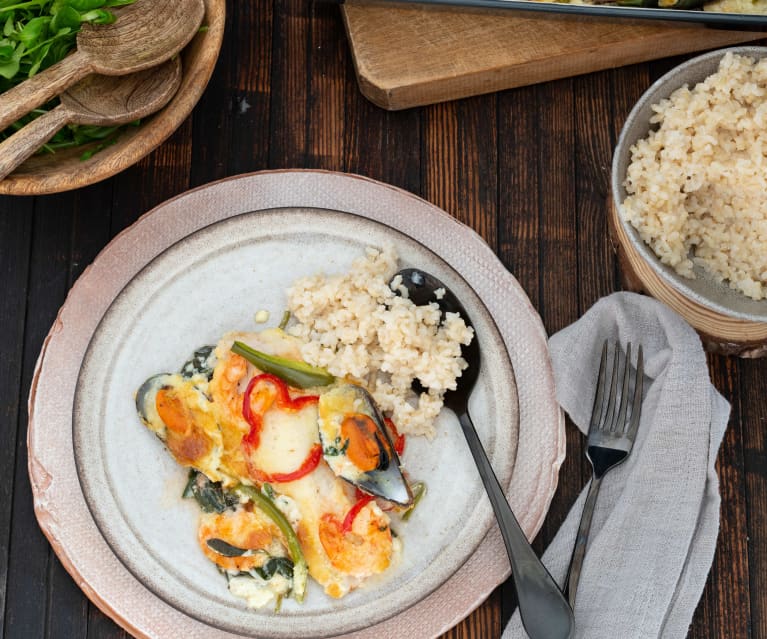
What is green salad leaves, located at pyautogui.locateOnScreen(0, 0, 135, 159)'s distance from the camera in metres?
1.90

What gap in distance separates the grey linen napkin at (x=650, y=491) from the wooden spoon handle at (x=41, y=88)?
132cm

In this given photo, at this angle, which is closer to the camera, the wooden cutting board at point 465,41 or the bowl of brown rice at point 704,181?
the bowl of brown rice at point 704,181

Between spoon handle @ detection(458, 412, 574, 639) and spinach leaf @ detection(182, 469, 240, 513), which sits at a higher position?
spinach leaf @ detection(182, 469, 240, 513)

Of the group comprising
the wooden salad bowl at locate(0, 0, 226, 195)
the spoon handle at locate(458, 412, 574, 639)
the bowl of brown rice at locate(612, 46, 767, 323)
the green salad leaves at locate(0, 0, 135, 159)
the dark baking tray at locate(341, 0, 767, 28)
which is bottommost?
the spoon handle at locate(458, 412, 574, 639)

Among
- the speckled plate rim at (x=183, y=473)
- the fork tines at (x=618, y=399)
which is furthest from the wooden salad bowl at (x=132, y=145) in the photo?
the fork tines at (x=618, y=399)

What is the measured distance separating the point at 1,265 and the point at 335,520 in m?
1.13

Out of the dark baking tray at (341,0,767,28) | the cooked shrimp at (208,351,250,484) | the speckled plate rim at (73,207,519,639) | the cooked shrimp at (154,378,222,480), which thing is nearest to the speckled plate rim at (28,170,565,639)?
the speckled plate rim at (73,207,519,639)

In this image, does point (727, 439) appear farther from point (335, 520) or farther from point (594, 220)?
point (335, 520)

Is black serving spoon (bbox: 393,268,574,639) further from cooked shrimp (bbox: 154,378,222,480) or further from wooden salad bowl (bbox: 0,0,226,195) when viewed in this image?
wooden salad bowl (bbox: 0,0,226,195)

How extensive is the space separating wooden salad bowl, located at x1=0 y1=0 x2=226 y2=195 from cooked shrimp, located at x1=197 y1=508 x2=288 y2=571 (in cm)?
86

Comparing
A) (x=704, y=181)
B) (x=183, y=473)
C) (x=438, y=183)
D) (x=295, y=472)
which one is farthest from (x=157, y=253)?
(x=704, y=181)

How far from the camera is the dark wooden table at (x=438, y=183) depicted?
7.41 ft

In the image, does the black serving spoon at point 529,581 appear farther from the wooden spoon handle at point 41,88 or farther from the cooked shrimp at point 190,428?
the wooden spoon handle at point 41,88

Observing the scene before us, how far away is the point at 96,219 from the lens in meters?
2.30
